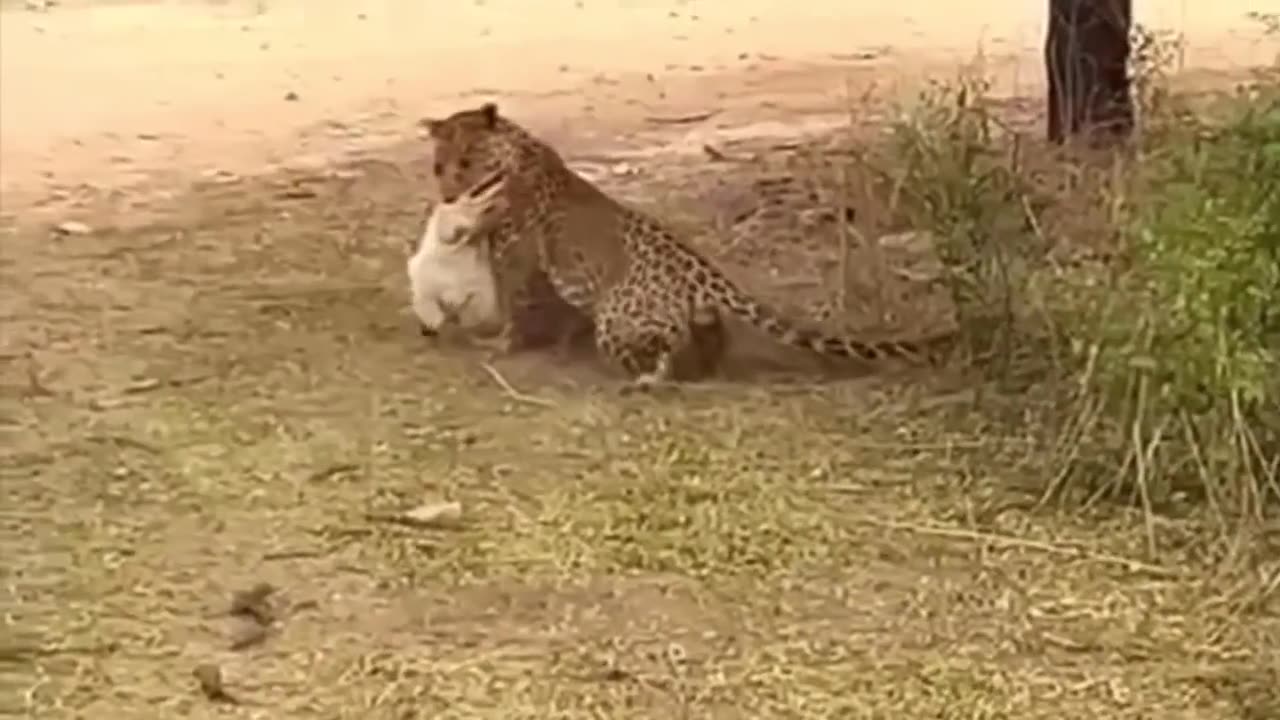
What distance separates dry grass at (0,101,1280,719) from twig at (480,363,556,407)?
30mm

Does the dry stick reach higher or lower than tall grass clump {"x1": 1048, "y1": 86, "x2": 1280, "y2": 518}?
lower

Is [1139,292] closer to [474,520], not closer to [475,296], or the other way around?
[474,520]

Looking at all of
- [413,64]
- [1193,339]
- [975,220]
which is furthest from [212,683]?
[413,64]

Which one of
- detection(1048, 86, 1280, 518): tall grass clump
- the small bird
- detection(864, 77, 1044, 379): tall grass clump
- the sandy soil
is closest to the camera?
the small bird

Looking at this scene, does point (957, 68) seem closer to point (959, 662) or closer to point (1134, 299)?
point (1134, 299)

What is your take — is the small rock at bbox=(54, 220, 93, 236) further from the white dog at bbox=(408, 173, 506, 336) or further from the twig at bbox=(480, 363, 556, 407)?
the twig at bbox=(480, 363, 556, 407)

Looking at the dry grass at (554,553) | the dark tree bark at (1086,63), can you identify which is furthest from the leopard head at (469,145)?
the dark tree bark at (1086,63)

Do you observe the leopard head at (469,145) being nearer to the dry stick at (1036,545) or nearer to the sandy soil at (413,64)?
the dry stick at (1036,545)

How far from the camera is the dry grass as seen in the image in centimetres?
386

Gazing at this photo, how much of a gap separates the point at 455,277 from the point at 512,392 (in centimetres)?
48

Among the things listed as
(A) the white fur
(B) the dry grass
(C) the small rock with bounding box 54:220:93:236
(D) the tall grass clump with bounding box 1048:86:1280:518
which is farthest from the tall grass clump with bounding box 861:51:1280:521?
(C) the small rock with bounding box 54:220:93:236

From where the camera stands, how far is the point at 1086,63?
24.5 ft

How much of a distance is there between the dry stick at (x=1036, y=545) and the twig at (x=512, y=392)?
1.01 m

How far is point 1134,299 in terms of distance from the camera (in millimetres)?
4488
